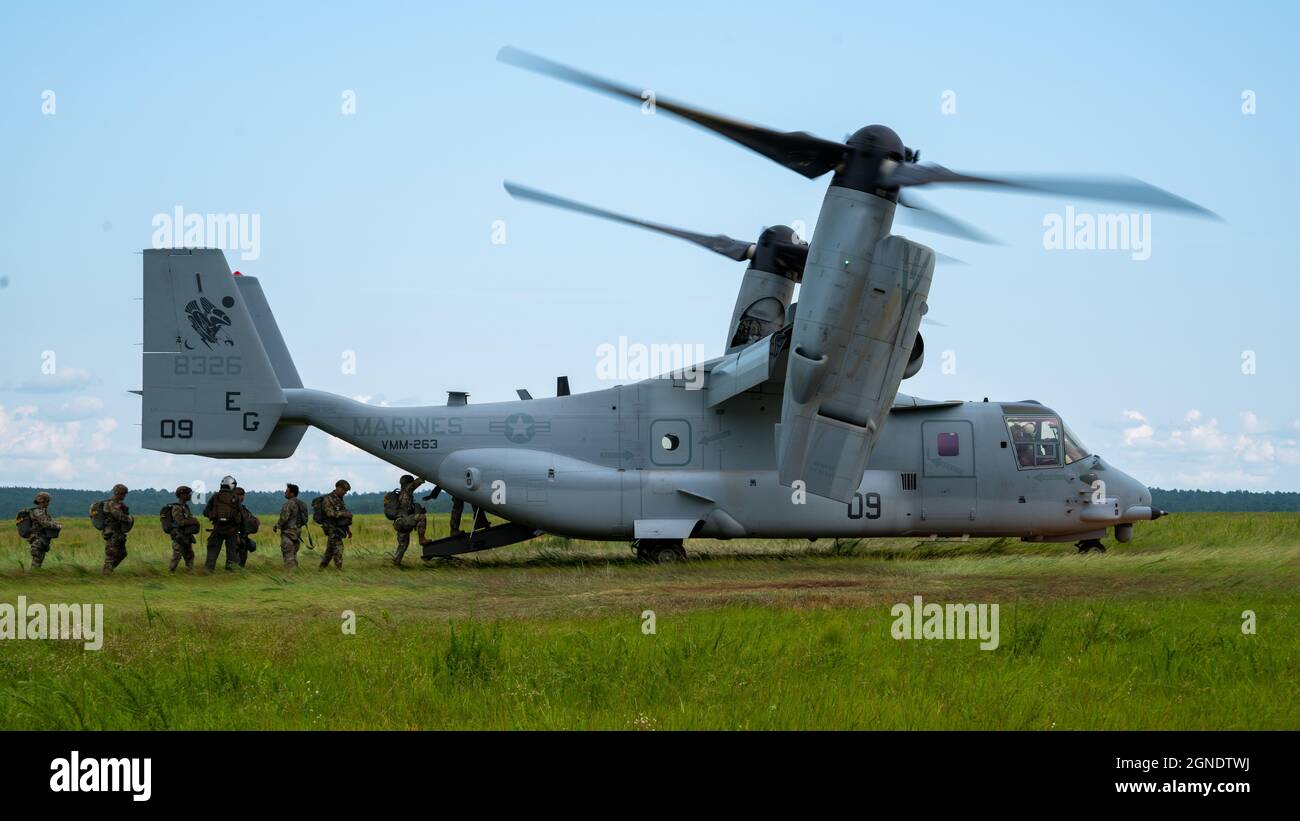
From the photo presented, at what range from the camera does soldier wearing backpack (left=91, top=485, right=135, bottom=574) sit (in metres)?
19.0

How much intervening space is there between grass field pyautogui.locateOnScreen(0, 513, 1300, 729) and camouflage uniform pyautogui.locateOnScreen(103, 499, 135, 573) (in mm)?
1222

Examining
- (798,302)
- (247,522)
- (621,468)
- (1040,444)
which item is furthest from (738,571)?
(247,522)

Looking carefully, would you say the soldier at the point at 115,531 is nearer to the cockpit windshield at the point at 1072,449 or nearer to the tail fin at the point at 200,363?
the tail fin at the point at 200,363

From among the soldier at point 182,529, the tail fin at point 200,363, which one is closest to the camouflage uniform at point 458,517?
the tail fin at point 200,363

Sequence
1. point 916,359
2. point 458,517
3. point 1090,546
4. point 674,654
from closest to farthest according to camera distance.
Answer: point 674,654, point 916,359, point 458,517, point 1090,546

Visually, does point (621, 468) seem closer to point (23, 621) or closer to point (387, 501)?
point (387, 501)

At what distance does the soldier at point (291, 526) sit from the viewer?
1973 cm

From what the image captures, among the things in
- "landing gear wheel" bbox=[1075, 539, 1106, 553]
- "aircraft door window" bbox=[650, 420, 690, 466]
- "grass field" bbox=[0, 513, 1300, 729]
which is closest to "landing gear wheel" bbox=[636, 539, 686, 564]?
"aircraft door window" bbox=[650, 420, 690, 466]

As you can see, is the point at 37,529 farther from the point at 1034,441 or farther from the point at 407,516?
the point at 1034,441

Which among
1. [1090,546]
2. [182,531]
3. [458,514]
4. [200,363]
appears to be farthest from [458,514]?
[1090,546]

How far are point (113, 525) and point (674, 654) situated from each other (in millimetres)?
12965

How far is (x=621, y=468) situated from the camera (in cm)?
2036

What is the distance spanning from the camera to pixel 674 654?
944 cm
